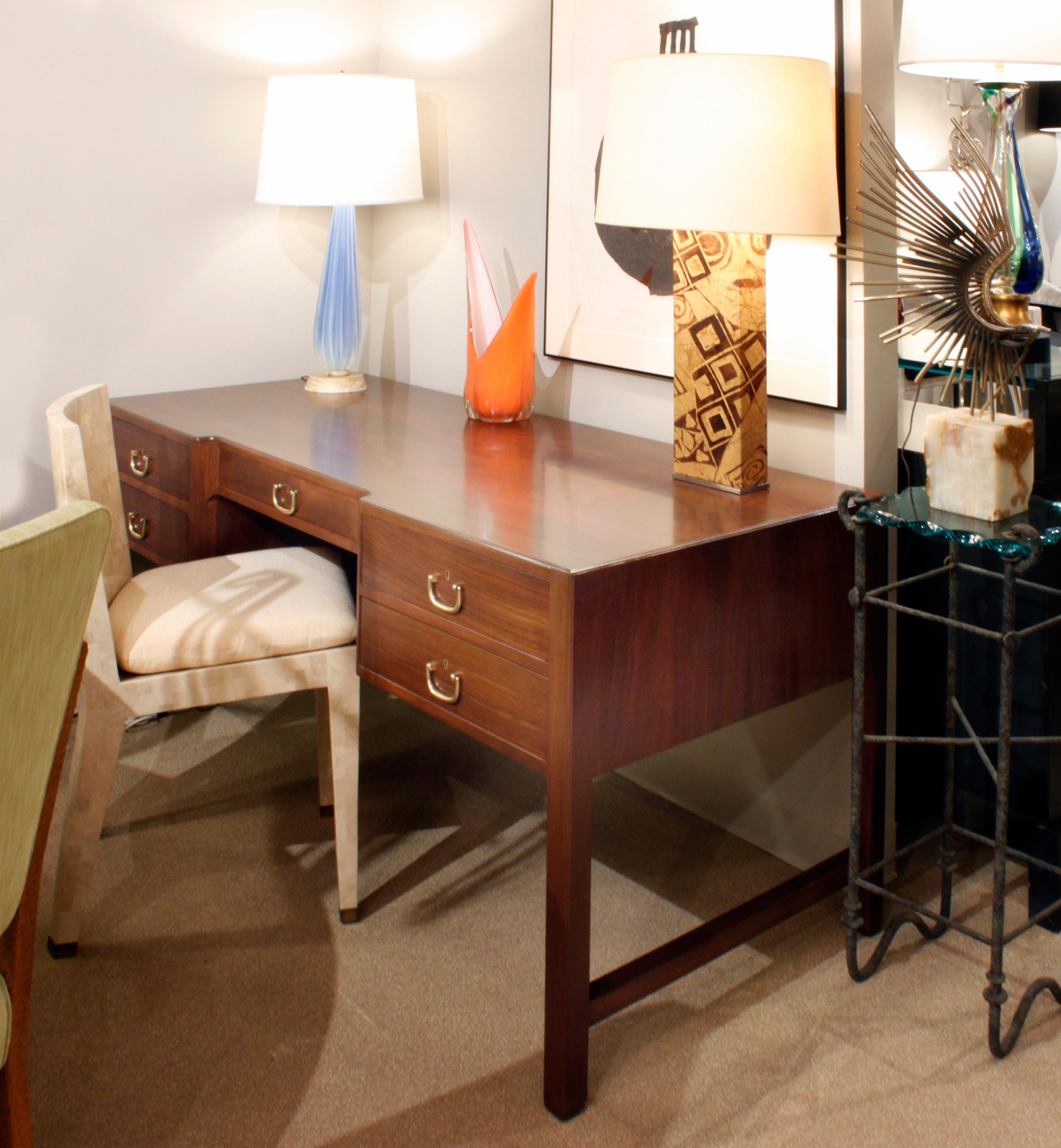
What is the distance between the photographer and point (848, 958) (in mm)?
1722

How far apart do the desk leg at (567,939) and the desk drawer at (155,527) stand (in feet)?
3.55

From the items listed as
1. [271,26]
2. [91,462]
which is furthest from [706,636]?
[271,26]

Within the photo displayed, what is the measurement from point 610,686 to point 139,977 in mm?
871

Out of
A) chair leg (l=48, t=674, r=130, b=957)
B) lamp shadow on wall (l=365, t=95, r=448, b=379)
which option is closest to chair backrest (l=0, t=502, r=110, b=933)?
chair leg (l=48, t=674, r=130, b=957)

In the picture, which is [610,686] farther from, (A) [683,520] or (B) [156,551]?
(B) [156,551]

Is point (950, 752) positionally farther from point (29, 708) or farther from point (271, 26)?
point (271, 26)

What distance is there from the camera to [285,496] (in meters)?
1.91

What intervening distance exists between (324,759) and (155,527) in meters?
0.56

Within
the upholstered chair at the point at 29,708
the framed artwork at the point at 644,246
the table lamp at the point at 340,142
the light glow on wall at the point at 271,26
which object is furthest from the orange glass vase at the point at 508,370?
the upholstered chair at the point at 29,708

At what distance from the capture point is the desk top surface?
1.51 metres

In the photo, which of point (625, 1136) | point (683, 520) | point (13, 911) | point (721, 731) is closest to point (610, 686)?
point (683, 520)

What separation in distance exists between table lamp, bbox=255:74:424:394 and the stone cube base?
4.11 ft

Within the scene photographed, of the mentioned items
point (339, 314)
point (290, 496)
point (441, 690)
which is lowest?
point (441, 690)

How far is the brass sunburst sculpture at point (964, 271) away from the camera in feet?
4.83
